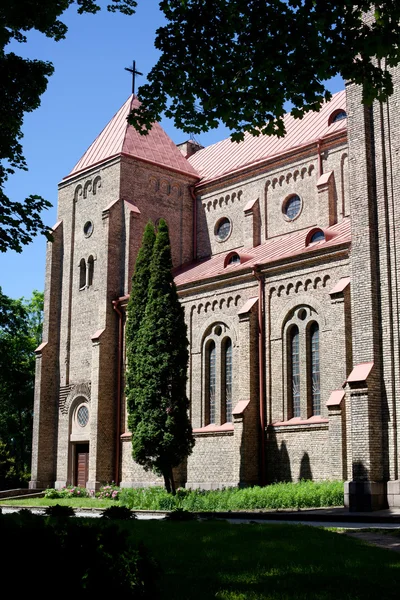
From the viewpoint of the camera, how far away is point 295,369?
26.6m

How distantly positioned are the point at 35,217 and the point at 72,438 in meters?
23.3

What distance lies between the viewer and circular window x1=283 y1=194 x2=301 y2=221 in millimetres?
31984

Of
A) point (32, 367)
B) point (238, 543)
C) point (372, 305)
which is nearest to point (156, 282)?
point (372, 305)

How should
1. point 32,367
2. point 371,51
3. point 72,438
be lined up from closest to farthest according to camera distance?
point 371,51
point 72,438
point 32,367

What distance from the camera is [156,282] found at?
2706 cm

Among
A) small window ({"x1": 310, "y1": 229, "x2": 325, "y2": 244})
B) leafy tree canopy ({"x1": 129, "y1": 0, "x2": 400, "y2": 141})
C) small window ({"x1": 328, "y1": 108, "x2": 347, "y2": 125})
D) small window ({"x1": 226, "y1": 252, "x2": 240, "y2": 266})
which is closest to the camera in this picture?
leafy tree canopy ({"x1": 129, "y1": 0, "x2": 400, "y2": 141})

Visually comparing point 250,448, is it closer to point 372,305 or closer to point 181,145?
point 372,305

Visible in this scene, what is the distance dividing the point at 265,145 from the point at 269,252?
755 centimetres

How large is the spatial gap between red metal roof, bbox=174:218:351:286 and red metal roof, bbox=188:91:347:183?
4043mm

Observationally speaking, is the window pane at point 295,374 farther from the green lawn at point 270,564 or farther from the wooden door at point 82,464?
the green lawn at point 270,564

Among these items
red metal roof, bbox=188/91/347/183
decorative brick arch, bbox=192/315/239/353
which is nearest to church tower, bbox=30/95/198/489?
red metal roof, bbox=188/91/347/183

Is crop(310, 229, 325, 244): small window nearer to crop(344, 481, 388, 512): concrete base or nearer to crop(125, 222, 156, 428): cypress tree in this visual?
crop(125, 222, 156, 428): cypress tree

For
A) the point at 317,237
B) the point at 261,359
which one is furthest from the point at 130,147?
the point at 261,359

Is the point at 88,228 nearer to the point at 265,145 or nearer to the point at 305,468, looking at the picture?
the point at 265,145
